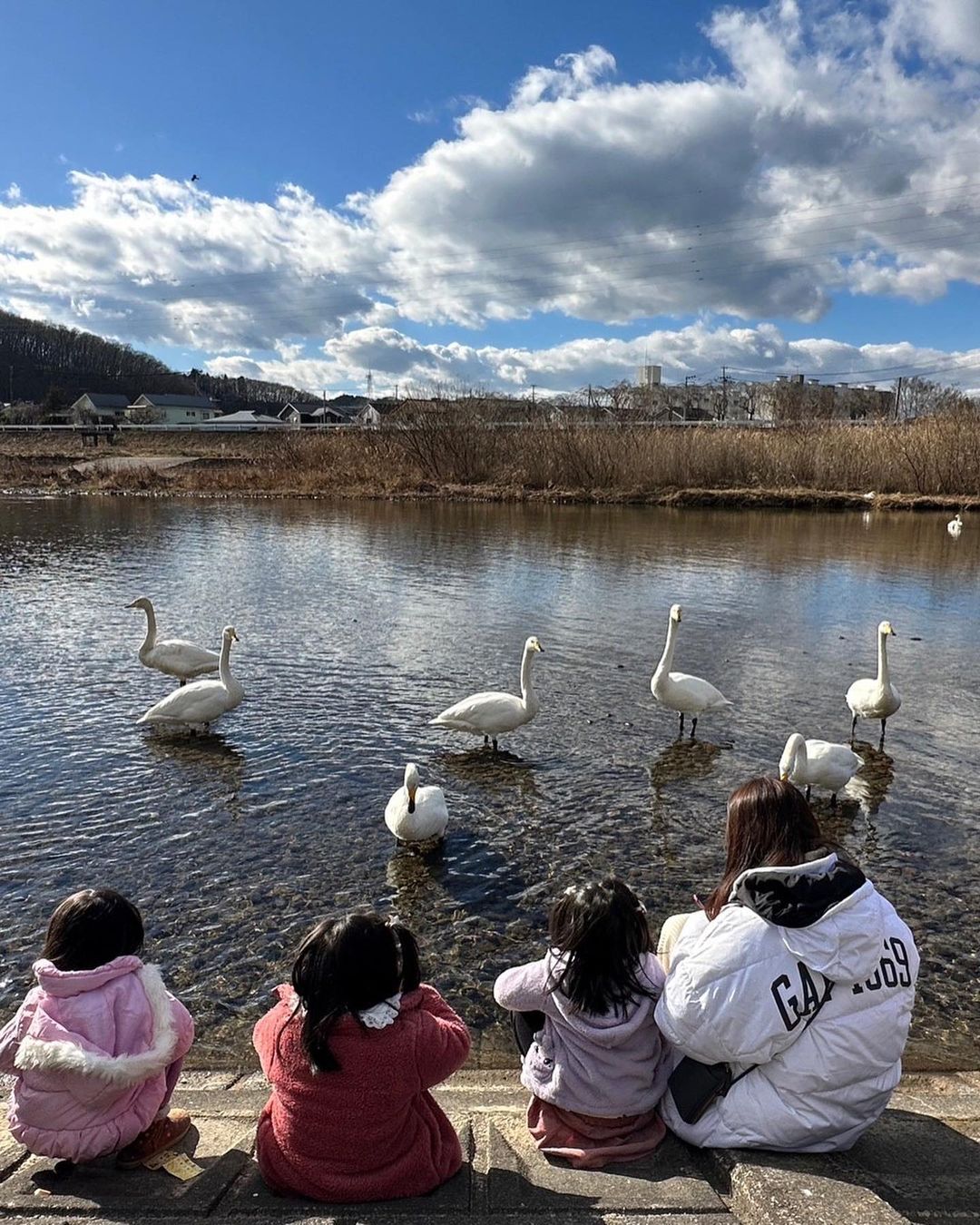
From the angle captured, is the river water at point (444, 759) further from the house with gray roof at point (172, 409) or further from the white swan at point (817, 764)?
the house with gray roof at point (172, 409)

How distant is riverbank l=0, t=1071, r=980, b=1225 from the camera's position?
2715 mm

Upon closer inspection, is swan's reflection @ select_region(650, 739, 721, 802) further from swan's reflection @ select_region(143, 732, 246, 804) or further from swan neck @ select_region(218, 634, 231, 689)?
swan neck @ select_region(218, 634, 231, 689)

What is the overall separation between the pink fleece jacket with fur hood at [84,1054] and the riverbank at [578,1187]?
0.48 ft

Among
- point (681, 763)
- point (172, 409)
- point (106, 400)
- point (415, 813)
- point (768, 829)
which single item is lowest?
point (681, 763)

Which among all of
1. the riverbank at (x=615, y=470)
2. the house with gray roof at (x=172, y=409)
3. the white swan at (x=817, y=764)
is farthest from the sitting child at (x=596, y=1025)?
the house with gray roof at (x=172, y=409)

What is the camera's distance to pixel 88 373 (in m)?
144

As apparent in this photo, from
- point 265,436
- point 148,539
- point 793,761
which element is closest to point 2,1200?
point 793,761

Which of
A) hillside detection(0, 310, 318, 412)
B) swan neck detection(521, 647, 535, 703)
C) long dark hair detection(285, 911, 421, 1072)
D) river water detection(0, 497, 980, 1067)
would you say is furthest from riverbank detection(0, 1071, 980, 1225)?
hillside detection(0, 310, 318, 412)

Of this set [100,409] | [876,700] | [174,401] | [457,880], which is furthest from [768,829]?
[100,409]

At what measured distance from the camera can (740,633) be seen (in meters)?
15.5

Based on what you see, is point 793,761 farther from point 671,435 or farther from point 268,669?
point 671,435

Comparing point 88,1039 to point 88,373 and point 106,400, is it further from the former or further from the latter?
point 88,373

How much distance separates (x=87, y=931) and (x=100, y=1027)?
0.33 meters

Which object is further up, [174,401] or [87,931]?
[174,401]
